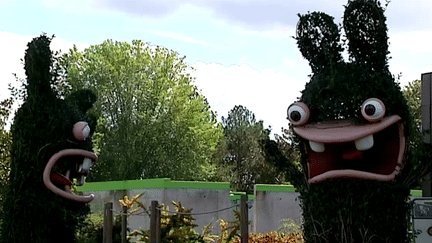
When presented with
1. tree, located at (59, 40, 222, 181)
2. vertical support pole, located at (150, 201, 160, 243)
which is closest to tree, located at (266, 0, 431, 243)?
vertical support pole, located at (150, 201, 160, 243)

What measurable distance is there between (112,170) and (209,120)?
8.26 m

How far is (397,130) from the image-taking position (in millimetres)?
8586

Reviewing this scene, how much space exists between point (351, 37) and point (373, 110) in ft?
3.90

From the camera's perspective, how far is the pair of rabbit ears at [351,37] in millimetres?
8969

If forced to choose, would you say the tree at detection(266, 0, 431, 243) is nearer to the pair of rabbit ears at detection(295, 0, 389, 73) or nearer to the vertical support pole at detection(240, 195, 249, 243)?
the pair of rabbit ears at detection(295, 0, 389, 73)

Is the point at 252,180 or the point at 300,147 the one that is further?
the point at 252,180

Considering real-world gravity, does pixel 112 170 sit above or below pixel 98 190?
above

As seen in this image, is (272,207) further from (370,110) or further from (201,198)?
(370,110)

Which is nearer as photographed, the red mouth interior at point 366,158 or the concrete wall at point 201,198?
the red mouth interior at point 366,158

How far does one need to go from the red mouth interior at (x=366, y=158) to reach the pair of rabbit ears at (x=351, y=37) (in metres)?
0.93

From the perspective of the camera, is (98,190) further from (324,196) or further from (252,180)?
(252,180)

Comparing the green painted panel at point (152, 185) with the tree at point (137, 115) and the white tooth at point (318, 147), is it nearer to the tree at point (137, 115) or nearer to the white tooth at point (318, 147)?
the white tooth at point (318, 147)

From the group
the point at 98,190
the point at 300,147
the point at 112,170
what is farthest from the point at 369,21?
the point at 112,170

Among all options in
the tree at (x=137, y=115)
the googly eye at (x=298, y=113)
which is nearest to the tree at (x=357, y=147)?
the googly eye at (x=298, y=113)
